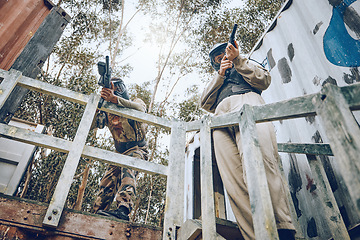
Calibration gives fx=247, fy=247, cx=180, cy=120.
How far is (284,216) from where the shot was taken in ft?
4.73

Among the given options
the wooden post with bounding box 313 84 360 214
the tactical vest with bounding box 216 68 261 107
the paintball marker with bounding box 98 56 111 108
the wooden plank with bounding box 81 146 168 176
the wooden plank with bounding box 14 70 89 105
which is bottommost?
the wooden post with bounding box 313 84 360 214

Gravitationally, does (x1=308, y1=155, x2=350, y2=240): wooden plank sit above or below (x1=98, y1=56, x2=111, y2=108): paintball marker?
below

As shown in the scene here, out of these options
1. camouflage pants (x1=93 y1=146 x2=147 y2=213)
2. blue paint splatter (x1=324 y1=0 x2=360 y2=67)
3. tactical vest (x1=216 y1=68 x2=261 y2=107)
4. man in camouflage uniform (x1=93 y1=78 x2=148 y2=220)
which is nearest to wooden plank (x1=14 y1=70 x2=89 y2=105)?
man in camouflage uniform (x1=93 y1=78 x2=148 y2=220)

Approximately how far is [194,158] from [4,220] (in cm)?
280

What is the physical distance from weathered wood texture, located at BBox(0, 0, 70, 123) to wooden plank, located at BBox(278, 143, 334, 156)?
2.92m

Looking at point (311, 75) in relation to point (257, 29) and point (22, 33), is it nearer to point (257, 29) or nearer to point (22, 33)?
point (22, 33)

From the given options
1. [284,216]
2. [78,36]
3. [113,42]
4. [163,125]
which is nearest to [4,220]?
[163,125]

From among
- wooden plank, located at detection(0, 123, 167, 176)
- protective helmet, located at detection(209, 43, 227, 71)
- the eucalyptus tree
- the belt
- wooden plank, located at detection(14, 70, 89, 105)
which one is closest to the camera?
wooden plank, located at detection(0, 123, 167, 176)

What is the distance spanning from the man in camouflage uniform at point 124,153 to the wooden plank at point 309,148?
157 centimetres

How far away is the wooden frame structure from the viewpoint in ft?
3.10

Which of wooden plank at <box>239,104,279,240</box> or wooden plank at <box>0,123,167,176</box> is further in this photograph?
wooden plank at <box>0,123,167,176</box>

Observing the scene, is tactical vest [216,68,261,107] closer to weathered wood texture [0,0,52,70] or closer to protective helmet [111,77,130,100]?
protective helmet [111,77,130,100]

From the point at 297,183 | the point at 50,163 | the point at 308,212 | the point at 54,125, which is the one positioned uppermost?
the point at 54,125

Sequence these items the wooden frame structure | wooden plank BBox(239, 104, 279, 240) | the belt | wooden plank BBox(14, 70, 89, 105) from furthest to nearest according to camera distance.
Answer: the belt
wooden plank BBox(14, 70, 89, 105)
wooden plank BBox(239, 104, 279, 240)
the wooden frame structure
